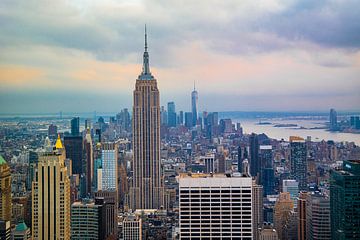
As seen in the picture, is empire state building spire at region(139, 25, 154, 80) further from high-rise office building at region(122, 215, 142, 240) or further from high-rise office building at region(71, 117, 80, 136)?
high-rise office building at region(122, 215, 142, 240)

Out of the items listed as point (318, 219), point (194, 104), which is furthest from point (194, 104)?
point (318, 219)

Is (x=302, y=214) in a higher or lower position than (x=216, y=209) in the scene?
lower

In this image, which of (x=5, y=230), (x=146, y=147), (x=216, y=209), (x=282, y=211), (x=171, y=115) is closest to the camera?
(x=5, y=230)

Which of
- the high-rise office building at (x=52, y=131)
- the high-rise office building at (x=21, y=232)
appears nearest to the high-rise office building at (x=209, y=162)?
the high-rise office building at (x=52, y=131)

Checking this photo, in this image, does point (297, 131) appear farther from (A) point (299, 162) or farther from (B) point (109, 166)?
(B) point (109, 166)

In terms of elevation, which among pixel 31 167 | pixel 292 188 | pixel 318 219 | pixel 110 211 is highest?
pixel 31 167

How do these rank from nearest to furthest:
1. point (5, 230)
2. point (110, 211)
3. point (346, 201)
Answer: point (5, 230) → point (346, 201) → point (110, 211)
